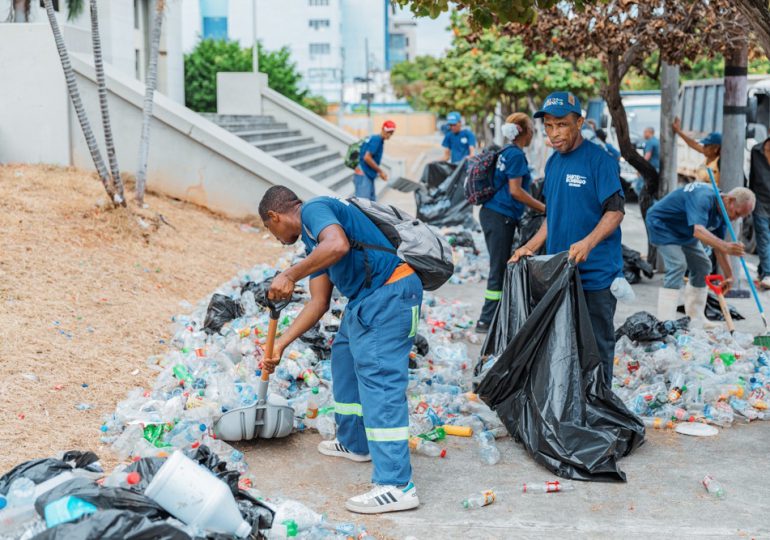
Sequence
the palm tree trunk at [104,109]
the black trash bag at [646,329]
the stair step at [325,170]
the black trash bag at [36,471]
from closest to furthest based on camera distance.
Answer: the black trash bag at [36,471] → the black trash bag at [646,329] → the palm tree trunk at [104,109] → the stair step at [325,170]

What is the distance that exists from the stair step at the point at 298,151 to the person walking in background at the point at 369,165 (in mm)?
3258

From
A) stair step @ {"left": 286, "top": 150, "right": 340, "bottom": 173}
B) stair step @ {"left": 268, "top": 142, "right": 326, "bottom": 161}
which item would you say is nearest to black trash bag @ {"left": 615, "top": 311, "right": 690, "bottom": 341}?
stair step @ {"left": 268, "top": 142, "right": 326, "bottom": 161}

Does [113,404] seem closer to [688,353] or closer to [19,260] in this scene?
[19,260]

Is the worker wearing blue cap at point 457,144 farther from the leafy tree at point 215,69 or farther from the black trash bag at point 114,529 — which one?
the leafy tree at point 215,69

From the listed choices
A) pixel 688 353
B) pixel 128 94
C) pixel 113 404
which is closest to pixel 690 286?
pixel 688 353

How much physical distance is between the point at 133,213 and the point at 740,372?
251 inches

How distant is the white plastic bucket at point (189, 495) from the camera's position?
352cm

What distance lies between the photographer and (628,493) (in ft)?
15.3

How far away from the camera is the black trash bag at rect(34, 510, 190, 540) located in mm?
3109

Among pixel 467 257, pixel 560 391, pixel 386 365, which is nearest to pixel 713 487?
pixel 560 391

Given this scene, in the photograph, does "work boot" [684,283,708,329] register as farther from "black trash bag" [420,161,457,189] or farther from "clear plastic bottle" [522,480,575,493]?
"black trash bag" [420,161,457,189]

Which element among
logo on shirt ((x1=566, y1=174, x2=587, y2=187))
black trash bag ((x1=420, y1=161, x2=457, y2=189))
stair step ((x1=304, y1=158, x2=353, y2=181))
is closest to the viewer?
logo on shirt ((x1=566, y1=174, x2=587, y2=187))

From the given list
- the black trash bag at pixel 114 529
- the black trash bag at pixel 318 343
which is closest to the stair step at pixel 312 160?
the black trash bag at pixel 318 343

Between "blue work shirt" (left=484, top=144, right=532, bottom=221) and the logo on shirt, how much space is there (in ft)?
7.88
